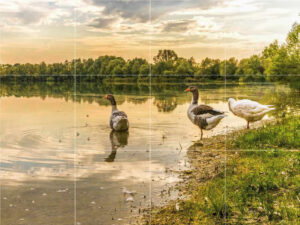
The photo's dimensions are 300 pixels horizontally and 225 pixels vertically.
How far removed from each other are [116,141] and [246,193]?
6.63 m

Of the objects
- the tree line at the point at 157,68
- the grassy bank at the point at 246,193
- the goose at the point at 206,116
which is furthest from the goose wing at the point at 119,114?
the grassy bank at the point at 246,193

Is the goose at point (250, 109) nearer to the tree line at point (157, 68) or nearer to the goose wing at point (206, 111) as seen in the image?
the goose wing at point (206, 111)

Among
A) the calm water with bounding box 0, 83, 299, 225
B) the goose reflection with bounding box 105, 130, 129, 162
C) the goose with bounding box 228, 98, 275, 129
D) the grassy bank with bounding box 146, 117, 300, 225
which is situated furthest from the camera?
the goose with bounding box 228, 98, 275, 129

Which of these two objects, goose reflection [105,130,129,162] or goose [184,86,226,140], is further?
goose [184,86,226,140]

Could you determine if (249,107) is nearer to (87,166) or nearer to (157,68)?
(157,68)

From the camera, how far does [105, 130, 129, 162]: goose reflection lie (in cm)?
952

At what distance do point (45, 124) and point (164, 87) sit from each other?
24.8 m

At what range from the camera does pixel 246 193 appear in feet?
17.8

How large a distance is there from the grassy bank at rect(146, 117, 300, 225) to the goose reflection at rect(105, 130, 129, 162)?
8.66 feet

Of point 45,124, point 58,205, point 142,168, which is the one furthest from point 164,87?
point 58,205

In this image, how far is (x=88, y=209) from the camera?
5664 mm

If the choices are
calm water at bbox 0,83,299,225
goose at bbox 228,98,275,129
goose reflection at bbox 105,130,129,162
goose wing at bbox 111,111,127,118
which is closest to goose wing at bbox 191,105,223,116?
goose at bbox 228,98,275,129

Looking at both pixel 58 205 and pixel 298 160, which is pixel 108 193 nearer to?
pixel 58 205

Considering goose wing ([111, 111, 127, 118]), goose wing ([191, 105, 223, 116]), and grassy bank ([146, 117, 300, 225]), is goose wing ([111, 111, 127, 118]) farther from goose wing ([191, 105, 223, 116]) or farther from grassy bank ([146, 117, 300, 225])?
grassy bank ([146, 117, 300, 225])
